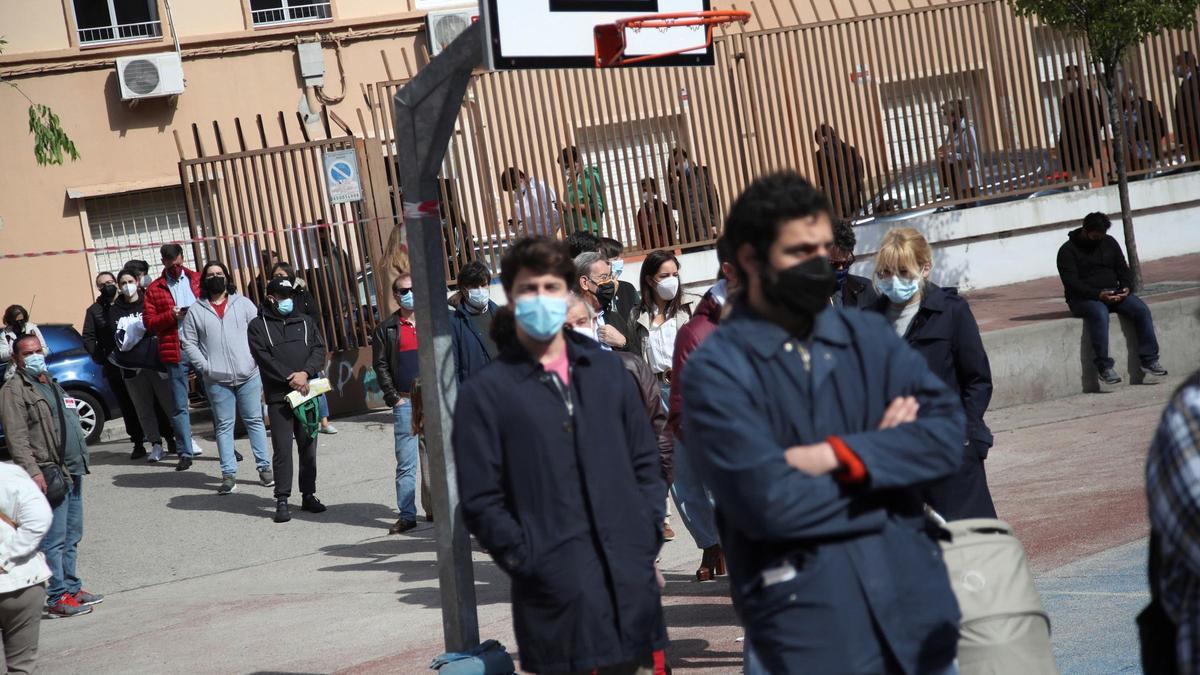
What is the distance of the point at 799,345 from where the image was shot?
331cm

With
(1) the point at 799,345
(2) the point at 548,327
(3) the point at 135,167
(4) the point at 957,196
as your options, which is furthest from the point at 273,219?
(1) the point at 799,345

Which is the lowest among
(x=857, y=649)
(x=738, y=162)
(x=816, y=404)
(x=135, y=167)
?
(x=857, y=649)

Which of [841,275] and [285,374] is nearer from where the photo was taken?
[841,275]

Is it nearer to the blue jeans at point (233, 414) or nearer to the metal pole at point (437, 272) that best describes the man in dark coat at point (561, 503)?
the metal pole at point (437, 272)

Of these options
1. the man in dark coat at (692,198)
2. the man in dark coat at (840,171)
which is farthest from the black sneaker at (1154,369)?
the man in dark coat at (692,198)

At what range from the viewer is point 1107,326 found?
12.6 meters

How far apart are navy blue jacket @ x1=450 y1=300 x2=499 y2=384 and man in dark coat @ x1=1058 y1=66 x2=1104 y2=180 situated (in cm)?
1100

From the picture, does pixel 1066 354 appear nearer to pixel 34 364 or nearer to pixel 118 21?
pixel 34 364

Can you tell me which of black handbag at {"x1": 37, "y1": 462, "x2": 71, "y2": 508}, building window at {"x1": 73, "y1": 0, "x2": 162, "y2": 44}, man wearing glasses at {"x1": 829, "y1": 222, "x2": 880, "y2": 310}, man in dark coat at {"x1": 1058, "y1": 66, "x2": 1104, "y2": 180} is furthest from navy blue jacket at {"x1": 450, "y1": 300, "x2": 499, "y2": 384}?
building window at {"x1": 73, "y1": 0, "x2": 162, "y2": 44}

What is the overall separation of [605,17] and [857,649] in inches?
140

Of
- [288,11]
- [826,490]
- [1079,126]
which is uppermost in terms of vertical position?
[288,11]

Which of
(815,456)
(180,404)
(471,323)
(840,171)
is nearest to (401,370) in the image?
(471,323)

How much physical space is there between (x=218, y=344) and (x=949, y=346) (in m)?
7.84

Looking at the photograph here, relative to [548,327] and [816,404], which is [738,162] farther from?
[816,404]
